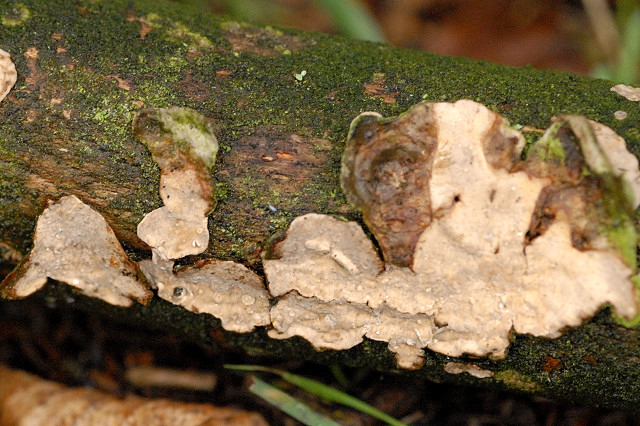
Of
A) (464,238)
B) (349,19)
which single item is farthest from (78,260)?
(349,19)

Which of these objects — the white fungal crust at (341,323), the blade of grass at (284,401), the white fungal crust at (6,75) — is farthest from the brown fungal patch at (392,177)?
the white fungal crust at (6,75)

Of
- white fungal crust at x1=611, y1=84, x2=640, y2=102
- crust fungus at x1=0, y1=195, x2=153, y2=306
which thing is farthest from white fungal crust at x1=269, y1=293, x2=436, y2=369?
white fungal crust at x1=611, y1=84, x2=640, y2=102

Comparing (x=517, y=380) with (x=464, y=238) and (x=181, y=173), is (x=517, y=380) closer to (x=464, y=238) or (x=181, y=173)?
(x=464, y=238)

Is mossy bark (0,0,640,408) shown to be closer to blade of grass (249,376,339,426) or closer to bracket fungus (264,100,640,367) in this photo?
bracket fungus (264,100,640,367)

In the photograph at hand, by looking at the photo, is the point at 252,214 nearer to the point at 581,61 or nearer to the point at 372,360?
the point at 372,360

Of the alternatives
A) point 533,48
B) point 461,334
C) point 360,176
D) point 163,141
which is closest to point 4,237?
point 163,141

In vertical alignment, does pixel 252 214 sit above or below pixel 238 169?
below
